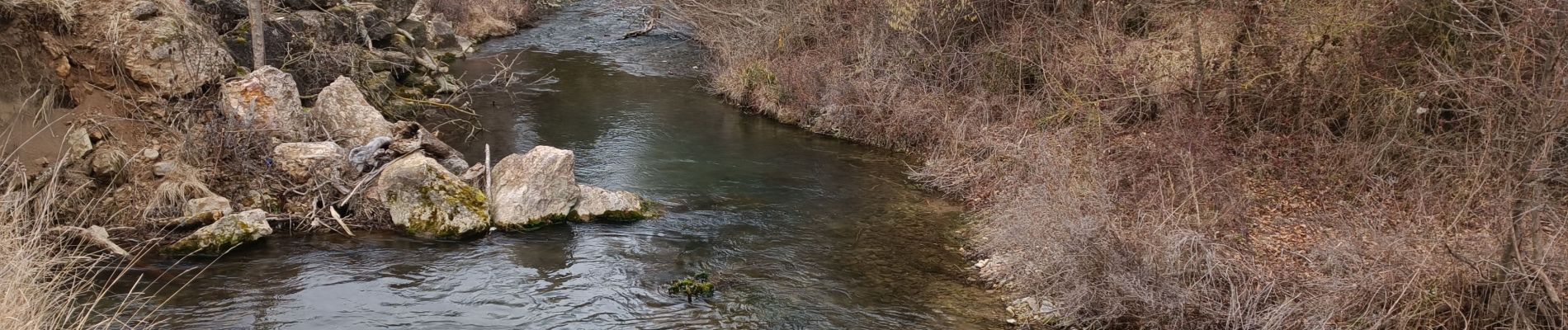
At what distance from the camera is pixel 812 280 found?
375 inches

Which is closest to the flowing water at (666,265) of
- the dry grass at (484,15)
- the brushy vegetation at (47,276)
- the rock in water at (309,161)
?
the brushy vegetation at (47,276)

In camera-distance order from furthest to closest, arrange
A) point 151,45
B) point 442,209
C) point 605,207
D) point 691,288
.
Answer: point 151,45, point 605,207, point 442,209, point 691,288

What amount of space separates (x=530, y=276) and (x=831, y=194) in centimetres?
457

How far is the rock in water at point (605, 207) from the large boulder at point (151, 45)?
4.92m

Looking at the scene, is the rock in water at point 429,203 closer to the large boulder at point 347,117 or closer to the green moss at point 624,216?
the green moss at point 624,216

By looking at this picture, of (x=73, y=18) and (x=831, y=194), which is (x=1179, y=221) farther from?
(x=73, y=18)

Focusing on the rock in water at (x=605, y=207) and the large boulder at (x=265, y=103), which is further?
the large boulder at (x=265, y=103)

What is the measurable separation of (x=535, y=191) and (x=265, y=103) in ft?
12.3

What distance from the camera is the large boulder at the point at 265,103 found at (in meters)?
11.8

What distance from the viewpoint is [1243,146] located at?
11.3 meters

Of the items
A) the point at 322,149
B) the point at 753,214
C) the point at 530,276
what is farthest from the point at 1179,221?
the point at 322,149

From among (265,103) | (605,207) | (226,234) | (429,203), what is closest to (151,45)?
(265,103)

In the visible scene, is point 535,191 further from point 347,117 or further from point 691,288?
point 347,117

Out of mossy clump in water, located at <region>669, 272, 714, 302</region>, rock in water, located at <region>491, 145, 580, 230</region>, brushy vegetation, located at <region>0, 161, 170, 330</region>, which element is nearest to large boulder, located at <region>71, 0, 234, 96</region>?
brushy vegetation, located at <region>0, 161, 170, 330</region>
